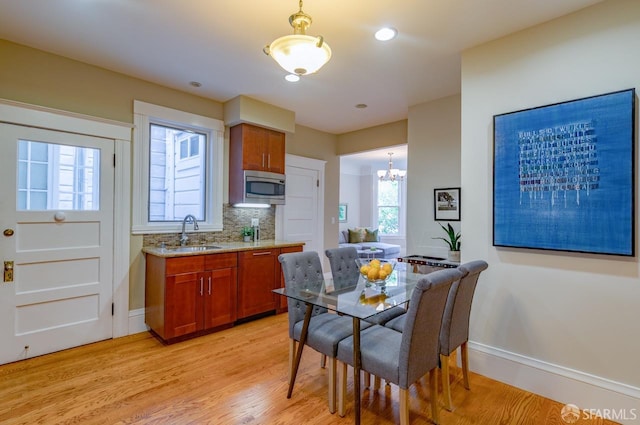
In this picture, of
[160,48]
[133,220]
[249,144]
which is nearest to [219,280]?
[133,220]

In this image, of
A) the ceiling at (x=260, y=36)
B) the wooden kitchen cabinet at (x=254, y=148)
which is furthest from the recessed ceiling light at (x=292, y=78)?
the wooden kitchen cabinet at (x=254, y=148)

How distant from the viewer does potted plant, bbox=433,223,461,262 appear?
11.2ft

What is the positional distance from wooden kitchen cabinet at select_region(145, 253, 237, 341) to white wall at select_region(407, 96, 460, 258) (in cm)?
229

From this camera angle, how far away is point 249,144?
4.02 metres

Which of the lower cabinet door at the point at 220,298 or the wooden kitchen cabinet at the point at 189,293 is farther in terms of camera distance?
the lower cabinet door at the point at 220,298

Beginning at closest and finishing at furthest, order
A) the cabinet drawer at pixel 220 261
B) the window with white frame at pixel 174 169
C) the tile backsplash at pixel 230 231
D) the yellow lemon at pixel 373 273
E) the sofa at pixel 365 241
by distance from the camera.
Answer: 1. the yellow lemon at pixel 373 273
2. the cabinet drawer at pixel 220 261
3. the window with white frame at pixel 174 169
4. the tile backsplash at pixel 230 231
5. the sofa at pixel 365 241

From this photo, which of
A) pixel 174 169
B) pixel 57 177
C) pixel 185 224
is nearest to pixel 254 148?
pixel 174 169

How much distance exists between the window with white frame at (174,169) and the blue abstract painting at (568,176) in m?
3.12

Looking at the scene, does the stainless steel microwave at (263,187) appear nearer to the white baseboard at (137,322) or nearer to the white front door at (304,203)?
the white front door at (304,203)

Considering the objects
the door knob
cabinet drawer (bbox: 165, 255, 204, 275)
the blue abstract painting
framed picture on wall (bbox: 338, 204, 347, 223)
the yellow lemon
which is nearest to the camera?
the blue abstract painting

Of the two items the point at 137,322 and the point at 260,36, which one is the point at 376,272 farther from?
the point at 137,322

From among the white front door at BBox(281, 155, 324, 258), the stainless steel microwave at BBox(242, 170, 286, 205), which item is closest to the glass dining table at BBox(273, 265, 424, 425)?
the stainless steel microwave at BBox(242, 170, 286, 205)

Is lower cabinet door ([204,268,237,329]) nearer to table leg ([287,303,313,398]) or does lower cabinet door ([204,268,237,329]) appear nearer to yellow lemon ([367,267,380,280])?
table leg ([287,303,313,398])

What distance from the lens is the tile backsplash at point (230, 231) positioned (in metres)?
3.60
